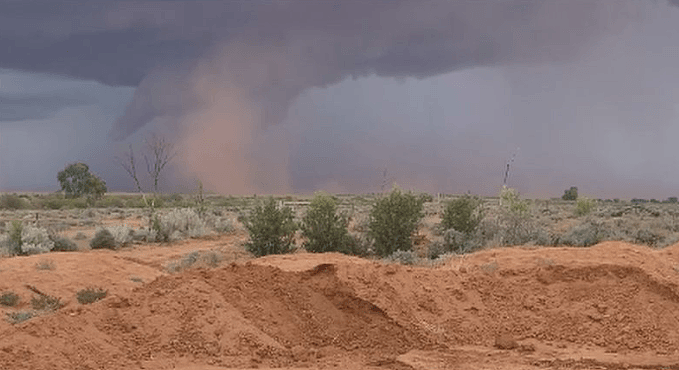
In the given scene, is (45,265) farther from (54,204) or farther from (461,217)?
(54,204)

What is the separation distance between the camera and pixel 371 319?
13.9 meters

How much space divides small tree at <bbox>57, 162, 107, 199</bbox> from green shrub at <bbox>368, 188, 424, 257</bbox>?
191 ft

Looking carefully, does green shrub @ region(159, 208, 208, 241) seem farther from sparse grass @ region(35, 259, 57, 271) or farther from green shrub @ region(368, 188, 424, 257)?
sparse grass @ region(35, 259, 57, 271)

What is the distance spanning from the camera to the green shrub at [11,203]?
61.2 m

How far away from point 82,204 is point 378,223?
141 feet

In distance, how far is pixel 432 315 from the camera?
1444 cm

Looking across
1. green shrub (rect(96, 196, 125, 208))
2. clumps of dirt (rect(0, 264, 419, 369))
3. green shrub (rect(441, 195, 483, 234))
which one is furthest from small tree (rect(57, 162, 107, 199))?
clumps of dirt (rect(0, 264, 419, 369))

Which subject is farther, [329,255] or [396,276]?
[329,255]

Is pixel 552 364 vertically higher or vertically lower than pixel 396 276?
lower

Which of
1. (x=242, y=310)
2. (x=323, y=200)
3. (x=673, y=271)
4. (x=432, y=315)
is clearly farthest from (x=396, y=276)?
(x=323, y=200)

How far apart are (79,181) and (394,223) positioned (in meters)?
60.1

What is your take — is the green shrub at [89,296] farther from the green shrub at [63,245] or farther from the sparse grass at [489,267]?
the green shrub at [63,245]

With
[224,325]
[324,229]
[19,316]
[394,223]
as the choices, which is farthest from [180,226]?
[224,325]

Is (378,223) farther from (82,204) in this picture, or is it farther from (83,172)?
(83,172)
